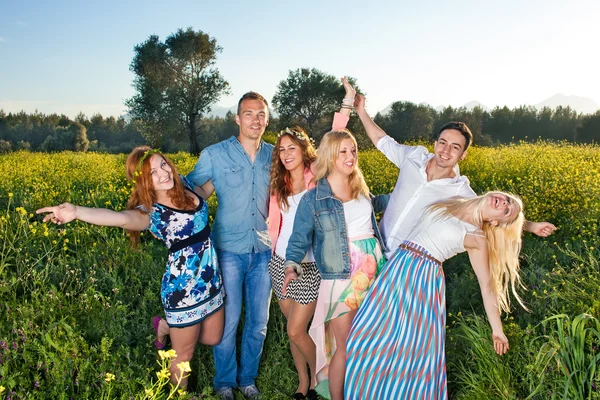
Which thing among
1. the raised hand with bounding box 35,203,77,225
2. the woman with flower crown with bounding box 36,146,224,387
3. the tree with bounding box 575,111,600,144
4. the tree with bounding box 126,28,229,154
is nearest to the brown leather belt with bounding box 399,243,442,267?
the woman with flower crown with bounding box 36,146,224,387

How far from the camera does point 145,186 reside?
3211 mm

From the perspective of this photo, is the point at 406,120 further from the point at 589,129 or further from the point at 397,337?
the point at 397,337

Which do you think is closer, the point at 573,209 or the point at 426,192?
the point at 426,192

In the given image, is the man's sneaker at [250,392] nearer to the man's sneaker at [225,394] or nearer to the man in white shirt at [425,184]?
the man's sneaker at [225,394]

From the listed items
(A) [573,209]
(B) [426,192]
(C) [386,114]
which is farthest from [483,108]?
(B) [426,192]

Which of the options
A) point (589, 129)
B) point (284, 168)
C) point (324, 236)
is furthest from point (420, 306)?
point (589, 129)

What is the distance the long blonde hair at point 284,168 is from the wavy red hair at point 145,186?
0.67 metres

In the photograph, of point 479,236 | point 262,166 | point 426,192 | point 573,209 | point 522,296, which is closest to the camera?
point 479,236

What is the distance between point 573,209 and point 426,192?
3.76 meters

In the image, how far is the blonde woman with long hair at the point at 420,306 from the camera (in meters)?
3.08

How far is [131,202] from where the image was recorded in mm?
3246

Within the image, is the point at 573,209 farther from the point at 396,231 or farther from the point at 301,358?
the point at 301,358

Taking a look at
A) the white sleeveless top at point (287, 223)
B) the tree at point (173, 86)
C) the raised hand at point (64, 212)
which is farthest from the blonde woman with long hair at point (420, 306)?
the tree at point (173, 86)

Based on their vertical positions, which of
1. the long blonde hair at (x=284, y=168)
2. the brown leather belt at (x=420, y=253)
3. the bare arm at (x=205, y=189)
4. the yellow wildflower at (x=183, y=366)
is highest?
the long blonde hair at (x=284, y=168)
